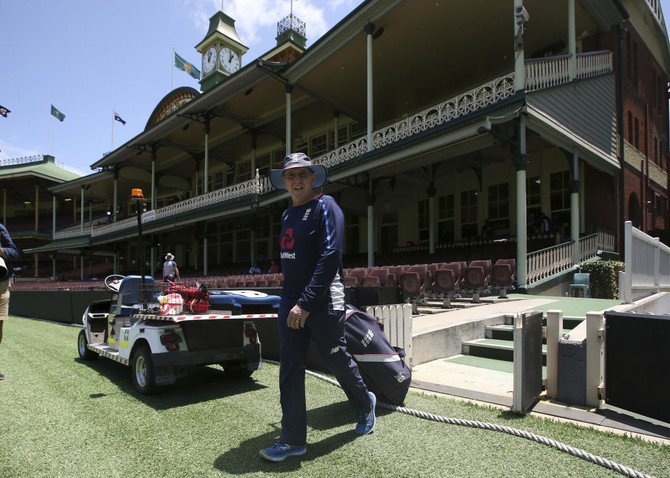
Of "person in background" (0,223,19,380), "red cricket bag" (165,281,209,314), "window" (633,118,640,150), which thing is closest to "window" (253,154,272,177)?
"window" (633,118,640,150)

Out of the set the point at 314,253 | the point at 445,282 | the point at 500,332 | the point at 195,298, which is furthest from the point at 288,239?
the point at 445,282

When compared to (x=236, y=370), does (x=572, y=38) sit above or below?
above

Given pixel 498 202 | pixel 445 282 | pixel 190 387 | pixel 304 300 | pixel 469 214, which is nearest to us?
pixel 304 300

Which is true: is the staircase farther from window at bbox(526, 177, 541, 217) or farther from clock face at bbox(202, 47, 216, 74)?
clock face at bbox(202, 47, 216, 74)

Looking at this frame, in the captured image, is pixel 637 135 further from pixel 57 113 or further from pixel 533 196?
pixel 57 113

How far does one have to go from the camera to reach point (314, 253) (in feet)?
9.48

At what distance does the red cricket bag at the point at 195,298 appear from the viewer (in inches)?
178

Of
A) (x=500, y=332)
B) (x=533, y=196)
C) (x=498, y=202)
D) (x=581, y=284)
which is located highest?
(x=533, y=196)

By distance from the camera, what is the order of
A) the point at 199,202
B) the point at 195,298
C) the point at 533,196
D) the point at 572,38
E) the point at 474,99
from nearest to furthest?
the point at 195,298
the point at 474,99
the point at 572,38
the point at 533,196
the point at 199,202


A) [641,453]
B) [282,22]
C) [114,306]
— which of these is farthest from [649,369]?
[282,22]

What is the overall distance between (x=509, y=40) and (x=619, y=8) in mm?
3554

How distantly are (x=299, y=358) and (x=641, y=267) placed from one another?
7232 millimetres

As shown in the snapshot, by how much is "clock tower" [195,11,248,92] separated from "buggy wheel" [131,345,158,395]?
1329 inches

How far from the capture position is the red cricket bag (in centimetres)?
453
